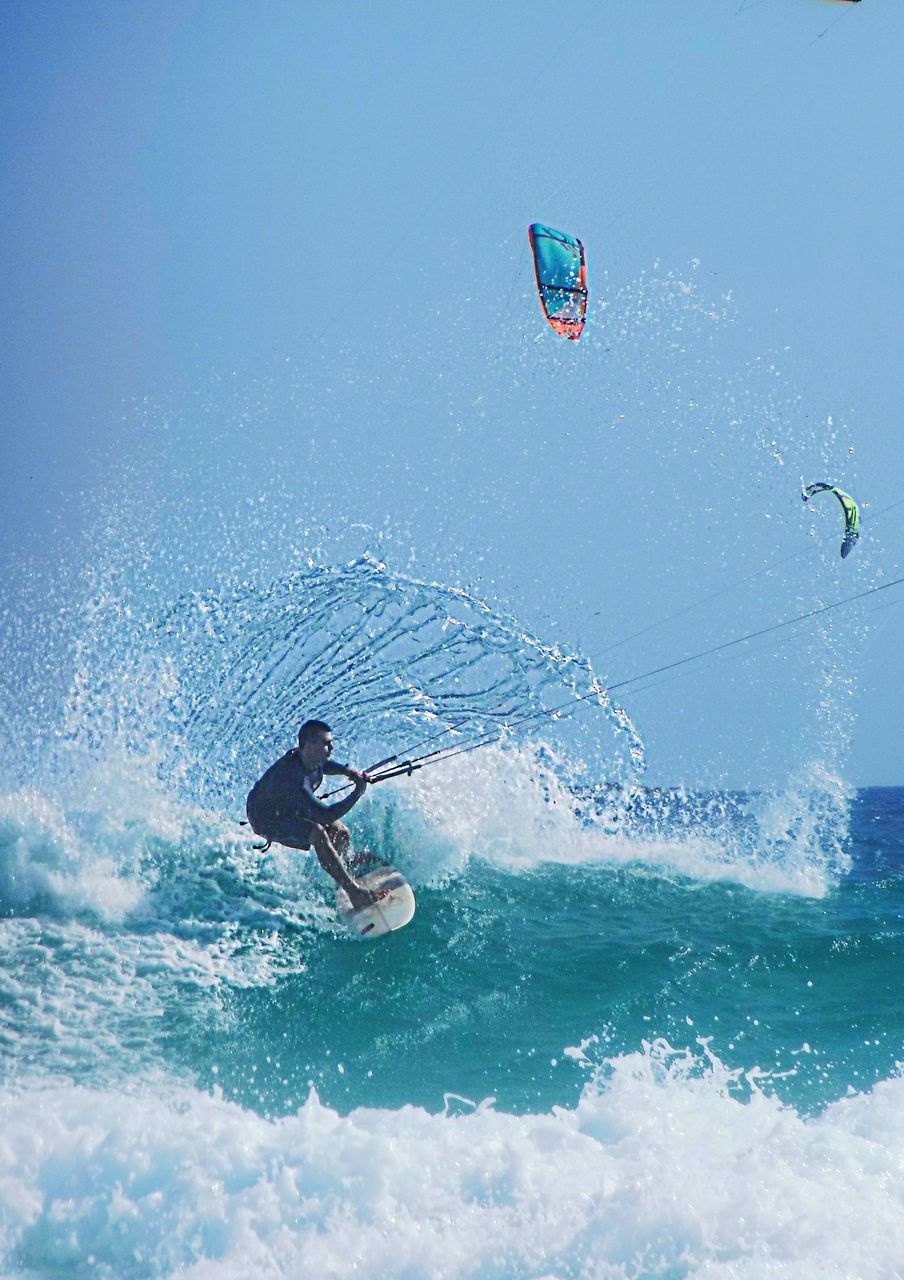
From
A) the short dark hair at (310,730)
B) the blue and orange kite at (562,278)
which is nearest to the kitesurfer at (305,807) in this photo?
the short dark hair at (310,730)

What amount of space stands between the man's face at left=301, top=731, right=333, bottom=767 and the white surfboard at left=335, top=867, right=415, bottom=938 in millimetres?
1087

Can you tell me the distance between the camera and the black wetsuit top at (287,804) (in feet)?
26.6

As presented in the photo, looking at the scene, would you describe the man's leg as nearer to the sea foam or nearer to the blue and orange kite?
the sea foam

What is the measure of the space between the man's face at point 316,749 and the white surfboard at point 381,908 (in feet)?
3.57

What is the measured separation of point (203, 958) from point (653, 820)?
369 inches

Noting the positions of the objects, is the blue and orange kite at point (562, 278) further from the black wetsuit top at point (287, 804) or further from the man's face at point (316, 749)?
the black wetsuit top at point (287, 804)

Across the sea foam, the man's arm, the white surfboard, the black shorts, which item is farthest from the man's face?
the sea foam

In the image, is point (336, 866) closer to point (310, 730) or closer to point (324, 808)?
point (324, 808)

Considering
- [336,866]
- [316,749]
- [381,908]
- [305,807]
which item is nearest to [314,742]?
[316,749]

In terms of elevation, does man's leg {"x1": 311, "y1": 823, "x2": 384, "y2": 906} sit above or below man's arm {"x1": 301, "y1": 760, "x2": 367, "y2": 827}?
below

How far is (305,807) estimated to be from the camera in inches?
319

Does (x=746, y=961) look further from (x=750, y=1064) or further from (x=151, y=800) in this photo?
(x=151, y=800)

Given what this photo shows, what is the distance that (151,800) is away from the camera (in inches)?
436

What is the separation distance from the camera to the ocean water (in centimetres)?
484
